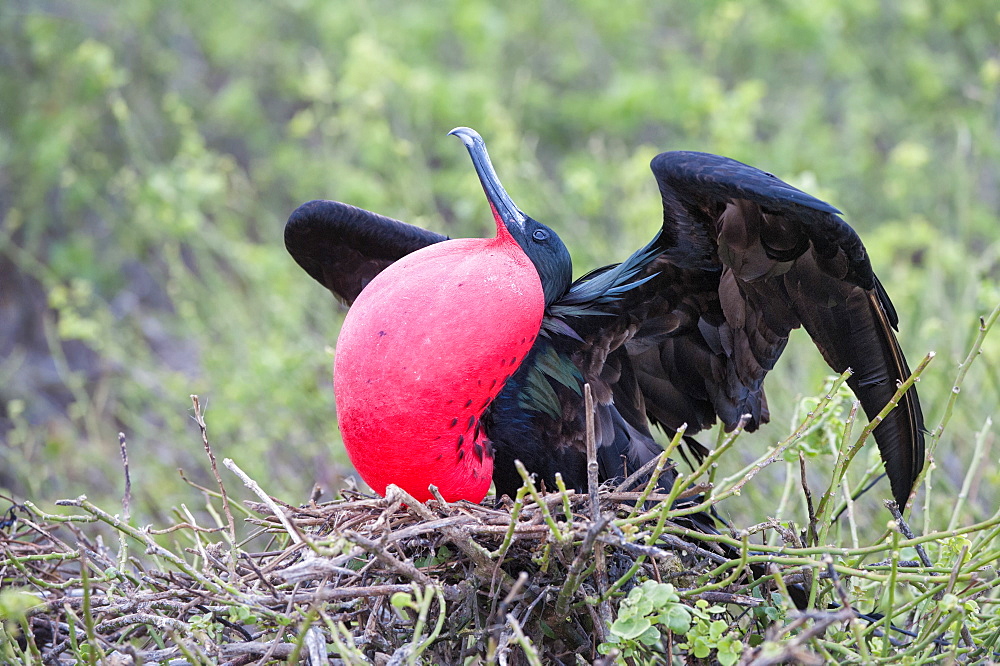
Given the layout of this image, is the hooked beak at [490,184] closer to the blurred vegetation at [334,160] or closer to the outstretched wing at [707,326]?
the outstretched wing at [707,326]

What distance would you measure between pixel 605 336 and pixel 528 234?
0.26m

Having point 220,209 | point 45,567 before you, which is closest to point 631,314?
point 45,567

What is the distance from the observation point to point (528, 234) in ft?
6.11

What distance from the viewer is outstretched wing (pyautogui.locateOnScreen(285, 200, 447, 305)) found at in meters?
2.15

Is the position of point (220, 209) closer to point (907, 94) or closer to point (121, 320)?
point (121, 320)

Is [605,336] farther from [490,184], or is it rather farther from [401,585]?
[401,585]

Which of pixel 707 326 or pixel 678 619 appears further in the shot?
pixel 707 326

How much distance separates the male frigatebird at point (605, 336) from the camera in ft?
5.31

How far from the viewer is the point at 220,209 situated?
4.29 m

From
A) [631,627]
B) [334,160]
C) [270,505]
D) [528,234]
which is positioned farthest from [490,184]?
[334,160]

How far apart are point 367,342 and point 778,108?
4.75 metres

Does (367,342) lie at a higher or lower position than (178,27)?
lower

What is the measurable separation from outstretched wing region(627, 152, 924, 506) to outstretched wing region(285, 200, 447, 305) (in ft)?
1.98

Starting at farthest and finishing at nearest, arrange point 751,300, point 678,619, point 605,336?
point 605,336
point 751,300
point 678,619
